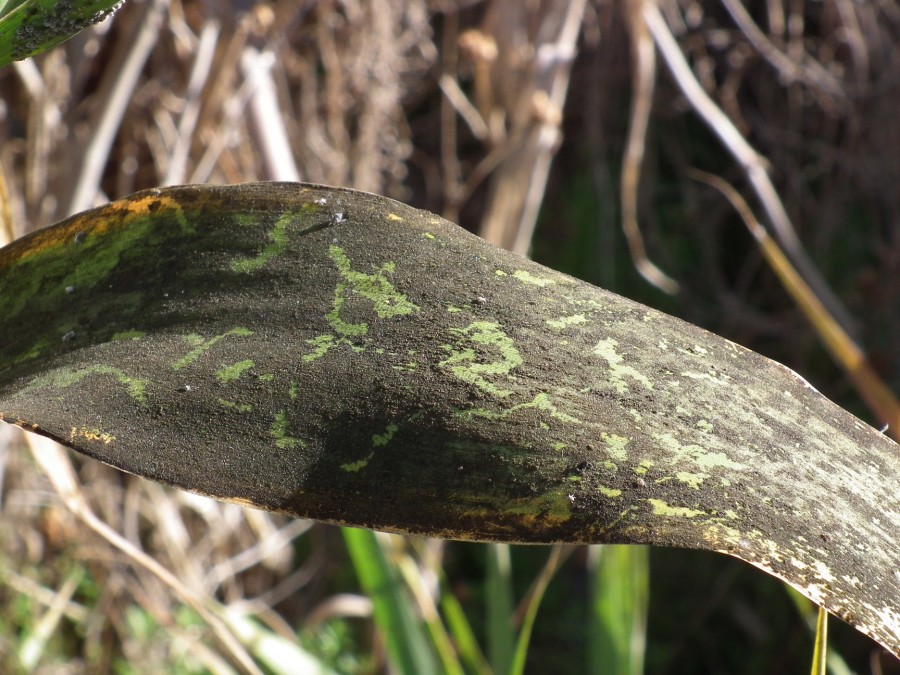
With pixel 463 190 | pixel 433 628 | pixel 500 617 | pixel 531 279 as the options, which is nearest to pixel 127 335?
pixel 531 279

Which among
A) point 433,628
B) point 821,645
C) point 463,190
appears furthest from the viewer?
point 463,190

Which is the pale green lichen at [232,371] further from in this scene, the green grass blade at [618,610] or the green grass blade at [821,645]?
the green grass blade at [618,610]

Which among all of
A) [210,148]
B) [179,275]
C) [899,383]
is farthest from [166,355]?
[899,383]

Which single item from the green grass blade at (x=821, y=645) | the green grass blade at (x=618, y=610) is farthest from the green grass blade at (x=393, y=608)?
the green grass blade at (x=821, y=645)

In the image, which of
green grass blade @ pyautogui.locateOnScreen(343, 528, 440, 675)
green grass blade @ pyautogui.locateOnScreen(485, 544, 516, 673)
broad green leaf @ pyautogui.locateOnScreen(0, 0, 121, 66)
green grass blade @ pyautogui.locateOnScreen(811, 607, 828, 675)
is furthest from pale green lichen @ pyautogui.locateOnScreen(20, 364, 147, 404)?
green grass blade @ pyautogui.locateOnScreen(485, 544, 516, 673)

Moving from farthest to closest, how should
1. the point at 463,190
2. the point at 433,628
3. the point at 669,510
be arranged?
the point at 463,190 < the point at 433,628 < the point at 669,510

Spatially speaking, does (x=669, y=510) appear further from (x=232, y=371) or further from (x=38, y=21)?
(x=38, y=21)
